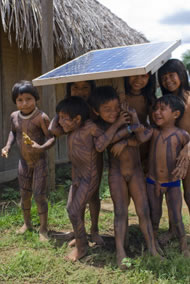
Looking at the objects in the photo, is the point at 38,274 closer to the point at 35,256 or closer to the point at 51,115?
the point at 35,256

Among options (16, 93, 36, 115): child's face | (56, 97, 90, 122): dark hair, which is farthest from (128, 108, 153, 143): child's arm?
(16, 93, 36, 115): child's face

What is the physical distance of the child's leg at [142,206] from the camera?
8.73 feet

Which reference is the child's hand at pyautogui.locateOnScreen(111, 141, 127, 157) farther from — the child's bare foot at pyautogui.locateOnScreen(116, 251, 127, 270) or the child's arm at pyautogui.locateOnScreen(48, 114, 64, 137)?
the child's bare foot at pyautogui.locateOnScreen(116, 251, 127, 270)

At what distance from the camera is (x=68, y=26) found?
5.13m

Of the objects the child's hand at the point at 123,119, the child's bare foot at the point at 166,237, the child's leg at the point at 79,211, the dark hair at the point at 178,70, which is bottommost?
the child's bare foot at the point at 166,237

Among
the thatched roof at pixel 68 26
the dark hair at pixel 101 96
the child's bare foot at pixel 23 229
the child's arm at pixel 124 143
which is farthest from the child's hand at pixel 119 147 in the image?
the thatched roof at pixel 68 26

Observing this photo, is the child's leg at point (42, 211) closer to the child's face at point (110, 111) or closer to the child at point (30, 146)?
the child at point (30, 146)

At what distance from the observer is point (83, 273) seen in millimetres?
2471

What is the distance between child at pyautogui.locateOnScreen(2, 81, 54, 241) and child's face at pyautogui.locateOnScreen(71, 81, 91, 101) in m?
0.43

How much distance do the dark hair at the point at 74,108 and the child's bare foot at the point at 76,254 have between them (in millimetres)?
1168

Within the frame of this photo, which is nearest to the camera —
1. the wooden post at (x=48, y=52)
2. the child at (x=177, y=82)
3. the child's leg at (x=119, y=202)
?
the child's leg at (x=119, y=202)

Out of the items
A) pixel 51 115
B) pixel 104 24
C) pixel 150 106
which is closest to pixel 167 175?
pixel 150 106

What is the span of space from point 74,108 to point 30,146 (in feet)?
2.44

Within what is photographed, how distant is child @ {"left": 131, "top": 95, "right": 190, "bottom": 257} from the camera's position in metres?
2.63
